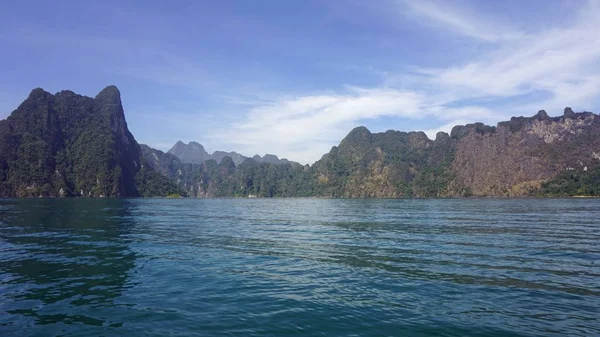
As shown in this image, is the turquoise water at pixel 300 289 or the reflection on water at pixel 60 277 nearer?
the turquoise water at pixel 300 289

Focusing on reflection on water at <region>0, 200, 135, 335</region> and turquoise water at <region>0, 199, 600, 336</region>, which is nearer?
turquoise water at <region>0, 199, 600, 336</region>

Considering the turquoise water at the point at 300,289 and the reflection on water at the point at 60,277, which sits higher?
the turquoise water at the point at 300,289

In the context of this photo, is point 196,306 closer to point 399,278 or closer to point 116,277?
point 116,277

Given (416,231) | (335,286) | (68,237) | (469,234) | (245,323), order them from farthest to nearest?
(416,231), (469,234), (68,237), (335,286), (245,323)

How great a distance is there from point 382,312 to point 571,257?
18051mm

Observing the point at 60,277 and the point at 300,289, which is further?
the point at 60,277

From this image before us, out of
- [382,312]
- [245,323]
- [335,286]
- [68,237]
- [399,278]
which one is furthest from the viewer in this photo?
[68,237]

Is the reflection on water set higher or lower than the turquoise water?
lower

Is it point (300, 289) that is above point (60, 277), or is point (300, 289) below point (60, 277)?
above

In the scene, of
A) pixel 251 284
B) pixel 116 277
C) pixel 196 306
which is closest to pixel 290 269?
pixel 251 284

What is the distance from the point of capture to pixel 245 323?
1254 cm

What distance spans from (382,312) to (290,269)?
8.11 meters

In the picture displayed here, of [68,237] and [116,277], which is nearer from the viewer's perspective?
[116,277]

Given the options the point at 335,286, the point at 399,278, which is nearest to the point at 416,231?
the point at 399,278
